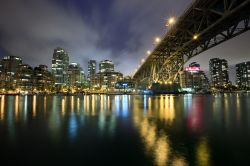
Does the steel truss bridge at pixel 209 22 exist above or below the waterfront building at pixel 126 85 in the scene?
above

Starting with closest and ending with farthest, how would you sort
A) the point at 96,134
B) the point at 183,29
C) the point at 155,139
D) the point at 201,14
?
the point at 155,139 < the point at 96,134 < the point at 201,14 < the point at 183,29

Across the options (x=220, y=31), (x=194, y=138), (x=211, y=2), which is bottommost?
(x=194, y=138)

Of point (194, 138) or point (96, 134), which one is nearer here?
point (194, 138)

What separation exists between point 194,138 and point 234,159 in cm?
296

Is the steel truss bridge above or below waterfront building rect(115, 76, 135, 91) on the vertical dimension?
above

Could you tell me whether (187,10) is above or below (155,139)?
above

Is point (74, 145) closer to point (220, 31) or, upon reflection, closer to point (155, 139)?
point (155, 139)

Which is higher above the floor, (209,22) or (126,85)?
(209,22)

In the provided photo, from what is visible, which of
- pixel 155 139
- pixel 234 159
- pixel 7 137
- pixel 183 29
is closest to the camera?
pixel 234 159

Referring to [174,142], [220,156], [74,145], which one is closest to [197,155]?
[220,156]

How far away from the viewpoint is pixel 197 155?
699 cm

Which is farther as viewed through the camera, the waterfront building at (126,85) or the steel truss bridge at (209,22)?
the waterfront building at (126,85)

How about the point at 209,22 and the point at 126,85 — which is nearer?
the point at 209,22

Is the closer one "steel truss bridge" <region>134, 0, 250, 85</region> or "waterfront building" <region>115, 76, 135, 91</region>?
"steel truss bridge" <region>134, 0, 250, 85</region>
